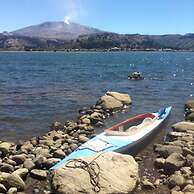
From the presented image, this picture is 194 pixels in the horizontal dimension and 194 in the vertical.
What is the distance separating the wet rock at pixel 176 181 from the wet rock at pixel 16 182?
471 cm

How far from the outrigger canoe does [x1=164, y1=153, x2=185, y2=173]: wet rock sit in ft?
6.53

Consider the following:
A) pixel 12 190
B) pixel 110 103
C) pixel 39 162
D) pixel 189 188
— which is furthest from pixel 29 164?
pixel 110 103

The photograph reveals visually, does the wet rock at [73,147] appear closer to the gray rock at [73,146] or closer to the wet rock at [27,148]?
the gray rock at [73,146]

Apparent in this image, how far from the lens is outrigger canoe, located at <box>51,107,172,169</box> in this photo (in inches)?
639

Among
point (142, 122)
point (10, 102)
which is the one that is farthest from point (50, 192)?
point (10, 102)

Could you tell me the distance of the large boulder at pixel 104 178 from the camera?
13.0 metres

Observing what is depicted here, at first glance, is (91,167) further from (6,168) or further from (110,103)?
(110,103)

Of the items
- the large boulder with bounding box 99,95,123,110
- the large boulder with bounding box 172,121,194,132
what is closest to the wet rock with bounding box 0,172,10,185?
the large boulder with bounding box 172,121,194,132

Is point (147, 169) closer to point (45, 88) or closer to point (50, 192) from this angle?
point (50, 192)

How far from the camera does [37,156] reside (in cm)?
1625

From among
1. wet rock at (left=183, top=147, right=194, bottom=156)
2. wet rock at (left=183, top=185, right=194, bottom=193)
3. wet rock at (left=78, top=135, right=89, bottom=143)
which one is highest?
wet rock at (left=183, top=147, right=194, bottom=156)

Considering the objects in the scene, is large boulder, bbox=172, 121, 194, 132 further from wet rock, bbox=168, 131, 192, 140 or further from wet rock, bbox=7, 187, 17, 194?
wet rock, bbox=7, 187, 17, 194

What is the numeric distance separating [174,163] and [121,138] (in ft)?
10.1

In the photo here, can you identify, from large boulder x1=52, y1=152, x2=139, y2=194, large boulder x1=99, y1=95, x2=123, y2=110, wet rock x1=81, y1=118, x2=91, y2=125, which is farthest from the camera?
large boulder x1=99, y1=95, x2=123, y2=110
